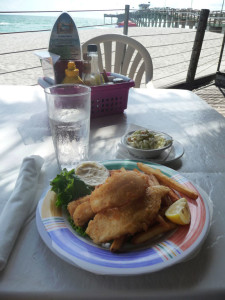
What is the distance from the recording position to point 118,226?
54 cm

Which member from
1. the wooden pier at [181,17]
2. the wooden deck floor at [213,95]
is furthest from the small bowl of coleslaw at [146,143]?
the wooden pier at [181,17]

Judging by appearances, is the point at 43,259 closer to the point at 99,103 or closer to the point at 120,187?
the point at 120,187

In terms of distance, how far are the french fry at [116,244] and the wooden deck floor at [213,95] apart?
11.2 feet

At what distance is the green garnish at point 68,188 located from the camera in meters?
0.64

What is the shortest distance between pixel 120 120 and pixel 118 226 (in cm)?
80

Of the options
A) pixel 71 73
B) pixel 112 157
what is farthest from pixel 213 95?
pixel 112 157

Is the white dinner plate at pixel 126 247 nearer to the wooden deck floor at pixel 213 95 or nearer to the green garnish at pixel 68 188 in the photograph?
the green garnish at pixel 68 188

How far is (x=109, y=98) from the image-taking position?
50.1 inches

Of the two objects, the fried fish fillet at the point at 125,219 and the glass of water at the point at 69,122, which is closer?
the fried fish fillet at the point at 125,219

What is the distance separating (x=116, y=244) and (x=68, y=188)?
19cm

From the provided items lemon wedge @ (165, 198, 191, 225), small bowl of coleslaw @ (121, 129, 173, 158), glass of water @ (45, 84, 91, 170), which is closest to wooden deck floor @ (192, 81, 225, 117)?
small bowl of coleslaw @ (121, 129, 173, 158)

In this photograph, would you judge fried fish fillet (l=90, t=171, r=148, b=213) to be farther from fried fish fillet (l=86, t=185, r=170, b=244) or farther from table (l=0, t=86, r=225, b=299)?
table (l=0, t=86, r=225, b=299)

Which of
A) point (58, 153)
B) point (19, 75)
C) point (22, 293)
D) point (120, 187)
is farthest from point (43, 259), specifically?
point (19, 75)

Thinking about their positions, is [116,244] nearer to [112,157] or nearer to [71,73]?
[112,157]
